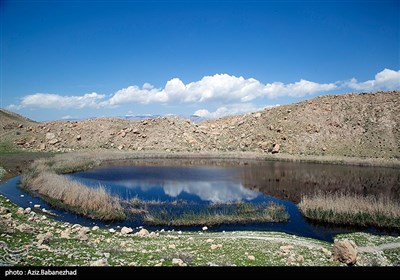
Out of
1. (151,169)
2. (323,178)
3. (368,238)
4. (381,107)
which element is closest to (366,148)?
(381,107)

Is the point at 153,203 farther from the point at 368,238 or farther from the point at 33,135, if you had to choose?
the point at 33,135

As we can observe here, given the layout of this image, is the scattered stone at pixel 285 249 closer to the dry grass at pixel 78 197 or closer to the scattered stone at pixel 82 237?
the scattered stone at pixel 82 237

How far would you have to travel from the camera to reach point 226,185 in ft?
126

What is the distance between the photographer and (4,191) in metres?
30.6

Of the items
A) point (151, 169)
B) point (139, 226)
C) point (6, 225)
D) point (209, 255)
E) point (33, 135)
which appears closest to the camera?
point (209, 255)

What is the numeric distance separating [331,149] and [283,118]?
17.2 meters

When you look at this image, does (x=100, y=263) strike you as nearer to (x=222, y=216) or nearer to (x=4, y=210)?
(x=4, y=210)

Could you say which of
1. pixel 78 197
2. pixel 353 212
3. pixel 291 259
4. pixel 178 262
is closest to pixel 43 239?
pixel 178 262

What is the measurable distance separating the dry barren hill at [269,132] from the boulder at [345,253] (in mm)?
55132

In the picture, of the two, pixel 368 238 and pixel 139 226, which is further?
pixel 139 226

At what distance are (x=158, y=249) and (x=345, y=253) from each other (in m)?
8.70

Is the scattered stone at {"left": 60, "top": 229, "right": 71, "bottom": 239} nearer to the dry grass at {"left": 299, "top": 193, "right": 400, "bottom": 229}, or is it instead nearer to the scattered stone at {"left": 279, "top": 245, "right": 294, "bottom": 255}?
the scattered stone at {"left": 279, "top": 245, "right": 294, "bottom": 255}

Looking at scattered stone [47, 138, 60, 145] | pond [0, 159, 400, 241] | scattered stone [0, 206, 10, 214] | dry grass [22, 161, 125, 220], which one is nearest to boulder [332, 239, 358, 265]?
pond [0, 159, 400, 241]

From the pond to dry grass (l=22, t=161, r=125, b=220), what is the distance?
1.09m
